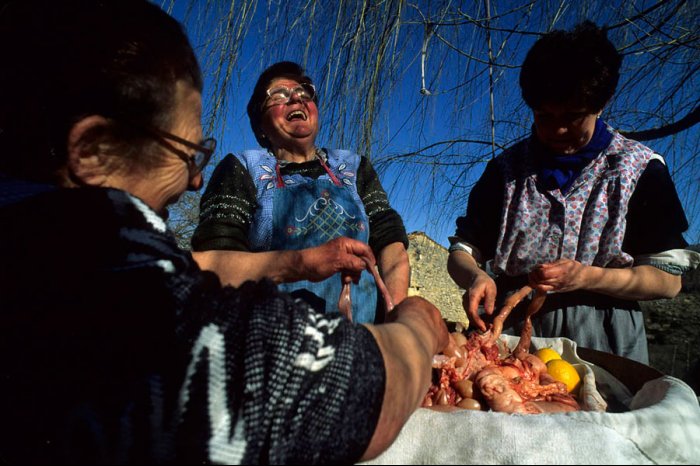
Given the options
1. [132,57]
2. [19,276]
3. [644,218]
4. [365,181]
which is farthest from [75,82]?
[644,218]

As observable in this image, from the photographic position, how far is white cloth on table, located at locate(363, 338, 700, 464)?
3.26 ft

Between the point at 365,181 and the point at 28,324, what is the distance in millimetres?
1936

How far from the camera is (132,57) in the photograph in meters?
1.00

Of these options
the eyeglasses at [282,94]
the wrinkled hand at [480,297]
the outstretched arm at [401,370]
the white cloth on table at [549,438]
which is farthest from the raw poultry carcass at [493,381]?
the eyeglasses at [282,94]

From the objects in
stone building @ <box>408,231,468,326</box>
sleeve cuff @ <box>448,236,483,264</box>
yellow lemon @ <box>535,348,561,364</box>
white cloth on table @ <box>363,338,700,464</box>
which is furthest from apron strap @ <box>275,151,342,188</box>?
stone building @ <box>408,231,468,326</box>

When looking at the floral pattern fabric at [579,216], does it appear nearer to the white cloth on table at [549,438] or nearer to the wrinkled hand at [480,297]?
the wrinkled hand at [480,297]

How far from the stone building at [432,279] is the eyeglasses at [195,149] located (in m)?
16.5

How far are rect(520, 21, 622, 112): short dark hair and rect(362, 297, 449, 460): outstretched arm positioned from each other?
4.82 ft

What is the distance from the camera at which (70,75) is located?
96 cm

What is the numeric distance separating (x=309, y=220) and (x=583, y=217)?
1.37 m

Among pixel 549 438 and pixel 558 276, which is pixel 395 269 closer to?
pixel 558 276

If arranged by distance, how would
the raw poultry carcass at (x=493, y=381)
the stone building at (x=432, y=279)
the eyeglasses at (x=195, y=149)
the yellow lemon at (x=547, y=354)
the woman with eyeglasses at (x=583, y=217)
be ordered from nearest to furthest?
the eyeglasses at (x=195, y=149) < the raw poultry carcass at (x=493, y=381) < the yellow lemon at (x=547, y=354) < the woman with eyeglasses at (x=583, y=217) < the stone building at (x=432, y=279)

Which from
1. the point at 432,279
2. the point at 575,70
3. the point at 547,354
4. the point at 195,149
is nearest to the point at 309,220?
the point at 195,149

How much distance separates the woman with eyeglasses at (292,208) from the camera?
209cm
